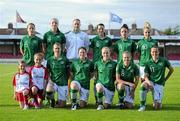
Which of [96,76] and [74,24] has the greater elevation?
[74,24]

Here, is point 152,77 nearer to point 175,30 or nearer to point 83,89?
point 83,89

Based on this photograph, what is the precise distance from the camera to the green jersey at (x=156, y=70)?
1008 cm

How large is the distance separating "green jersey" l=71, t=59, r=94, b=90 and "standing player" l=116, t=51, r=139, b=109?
69cm

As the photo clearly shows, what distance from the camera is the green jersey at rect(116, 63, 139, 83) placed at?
9.91m

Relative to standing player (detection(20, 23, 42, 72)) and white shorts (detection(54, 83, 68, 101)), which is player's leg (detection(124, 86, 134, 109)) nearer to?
→ white shorts (detection(54, 83, 68, 101))

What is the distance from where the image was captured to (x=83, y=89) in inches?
397

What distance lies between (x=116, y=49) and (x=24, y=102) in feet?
8.28

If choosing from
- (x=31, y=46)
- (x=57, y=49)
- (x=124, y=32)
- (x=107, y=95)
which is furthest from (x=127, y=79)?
(x=31, y=46)

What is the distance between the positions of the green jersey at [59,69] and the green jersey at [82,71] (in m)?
0.20

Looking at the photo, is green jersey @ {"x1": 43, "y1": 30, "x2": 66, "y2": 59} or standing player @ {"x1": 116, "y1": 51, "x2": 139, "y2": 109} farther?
green jersey @ {"x1": 43, "y1": 30, "x2": 66, "y2": 59}

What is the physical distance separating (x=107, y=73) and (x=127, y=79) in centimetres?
45

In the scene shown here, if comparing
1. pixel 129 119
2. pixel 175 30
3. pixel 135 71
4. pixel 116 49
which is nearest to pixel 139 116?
pixel 129 119

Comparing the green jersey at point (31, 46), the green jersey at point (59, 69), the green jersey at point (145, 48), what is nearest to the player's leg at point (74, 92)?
the green jersey at point (59, 69)

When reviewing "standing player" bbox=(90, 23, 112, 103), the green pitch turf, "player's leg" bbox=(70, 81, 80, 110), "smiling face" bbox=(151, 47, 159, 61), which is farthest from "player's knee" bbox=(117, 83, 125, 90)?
"standing player" bbox=(90, 23, 112, 103)
